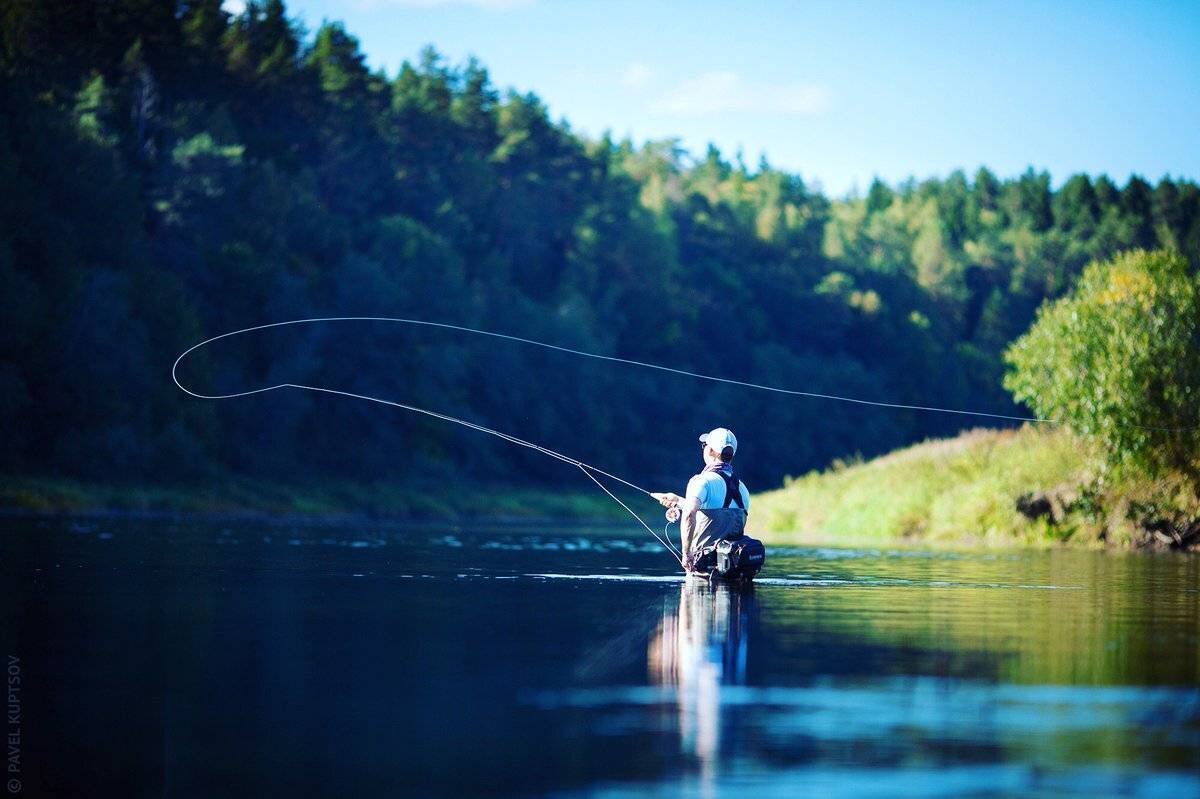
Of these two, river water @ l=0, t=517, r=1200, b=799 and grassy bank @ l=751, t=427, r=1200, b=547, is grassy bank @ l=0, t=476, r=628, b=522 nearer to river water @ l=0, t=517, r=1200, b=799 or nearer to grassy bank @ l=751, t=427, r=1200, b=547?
grassy bank @ l=751, t=427, r=1200, b=547

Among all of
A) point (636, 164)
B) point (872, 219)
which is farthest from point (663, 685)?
point (872, 219)

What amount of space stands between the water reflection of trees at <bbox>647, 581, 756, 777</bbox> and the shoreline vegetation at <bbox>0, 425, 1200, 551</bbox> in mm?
19245

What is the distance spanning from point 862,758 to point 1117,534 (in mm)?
27996

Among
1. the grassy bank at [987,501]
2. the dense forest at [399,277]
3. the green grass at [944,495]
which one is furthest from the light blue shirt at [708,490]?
the dense forest at [399,277]

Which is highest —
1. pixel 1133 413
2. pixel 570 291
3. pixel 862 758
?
pixel 570 291

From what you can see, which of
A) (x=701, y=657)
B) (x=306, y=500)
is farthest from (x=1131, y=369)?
(x=306, y=500)

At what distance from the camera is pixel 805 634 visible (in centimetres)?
1237

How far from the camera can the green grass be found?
36.8 meters

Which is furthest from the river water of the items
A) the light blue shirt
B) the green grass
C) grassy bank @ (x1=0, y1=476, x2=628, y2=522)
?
grassy bank @ (x1=0, y1=476, x2=628, y2=522)

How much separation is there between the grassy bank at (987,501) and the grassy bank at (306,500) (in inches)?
700

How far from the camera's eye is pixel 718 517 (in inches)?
689

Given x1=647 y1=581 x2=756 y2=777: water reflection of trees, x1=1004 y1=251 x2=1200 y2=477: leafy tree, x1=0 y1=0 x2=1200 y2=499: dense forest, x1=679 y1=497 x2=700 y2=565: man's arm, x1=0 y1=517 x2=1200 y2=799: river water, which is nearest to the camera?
x1=0 y1=517 x2=1200 y2=799: river water

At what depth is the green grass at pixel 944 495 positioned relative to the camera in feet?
121

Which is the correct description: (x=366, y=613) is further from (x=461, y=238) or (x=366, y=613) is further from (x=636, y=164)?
(x=636, y=164)
